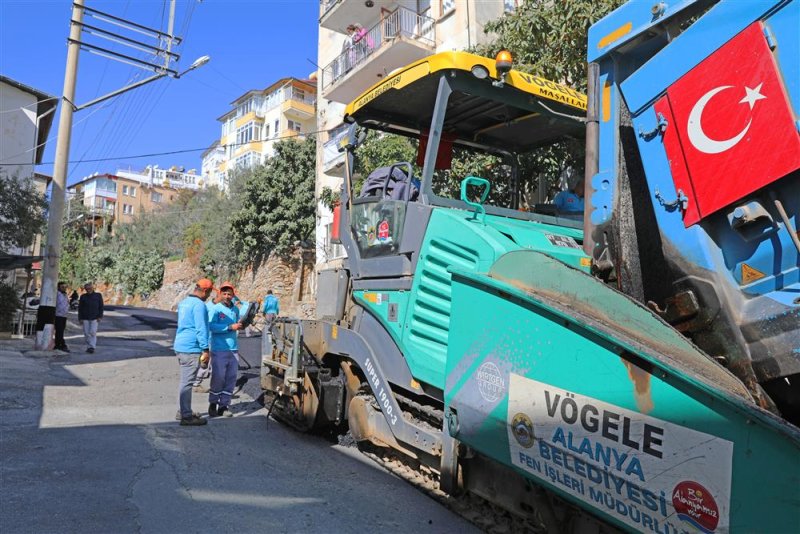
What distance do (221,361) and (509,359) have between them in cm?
489

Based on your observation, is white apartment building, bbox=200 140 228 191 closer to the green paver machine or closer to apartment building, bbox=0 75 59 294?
apartment building, bbox=0 75 59 294

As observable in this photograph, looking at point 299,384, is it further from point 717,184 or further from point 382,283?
point 717,184

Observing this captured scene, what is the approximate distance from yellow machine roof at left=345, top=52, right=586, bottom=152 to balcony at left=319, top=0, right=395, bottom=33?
16.6 meters

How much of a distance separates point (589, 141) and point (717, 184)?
32.8 inches

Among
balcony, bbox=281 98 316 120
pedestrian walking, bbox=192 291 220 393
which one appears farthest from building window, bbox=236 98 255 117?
pedestrian walking, bbox=192 291 220 393

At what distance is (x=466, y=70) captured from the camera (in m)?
3.83

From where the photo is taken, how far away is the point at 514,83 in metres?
3.99

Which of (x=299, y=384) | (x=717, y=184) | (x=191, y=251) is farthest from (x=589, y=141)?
(x=191, y=251)

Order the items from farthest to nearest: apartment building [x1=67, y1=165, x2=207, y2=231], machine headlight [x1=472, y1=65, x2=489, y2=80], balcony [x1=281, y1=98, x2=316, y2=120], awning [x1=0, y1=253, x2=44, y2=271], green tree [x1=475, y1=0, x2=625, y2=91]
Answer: apartment building [x1=67, y1=165, x2=207, y2=231] → balcony [x1=281, y1=98, x2=316, y2=120] → awning [x1=0, y1=253, x2=44, y2=271] → green tree [x1=475, y1=0, x2=625, y2=91] → machine headlight [x1=472, y1=65, x2=489, y2=80]

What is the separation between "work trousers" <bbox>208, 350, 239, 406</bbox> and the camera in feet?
22.2

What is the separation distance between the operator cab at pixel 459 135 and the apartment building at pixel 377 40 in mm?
8962

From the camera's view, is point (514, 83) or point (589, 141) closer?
point (589, 141)

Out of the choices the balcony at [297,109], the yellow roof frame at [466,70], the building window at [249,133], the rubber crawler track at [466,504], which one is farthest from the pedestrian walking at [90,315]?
the building window at [249,133]

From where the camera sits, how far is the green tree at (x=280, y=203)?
27.2 metres
